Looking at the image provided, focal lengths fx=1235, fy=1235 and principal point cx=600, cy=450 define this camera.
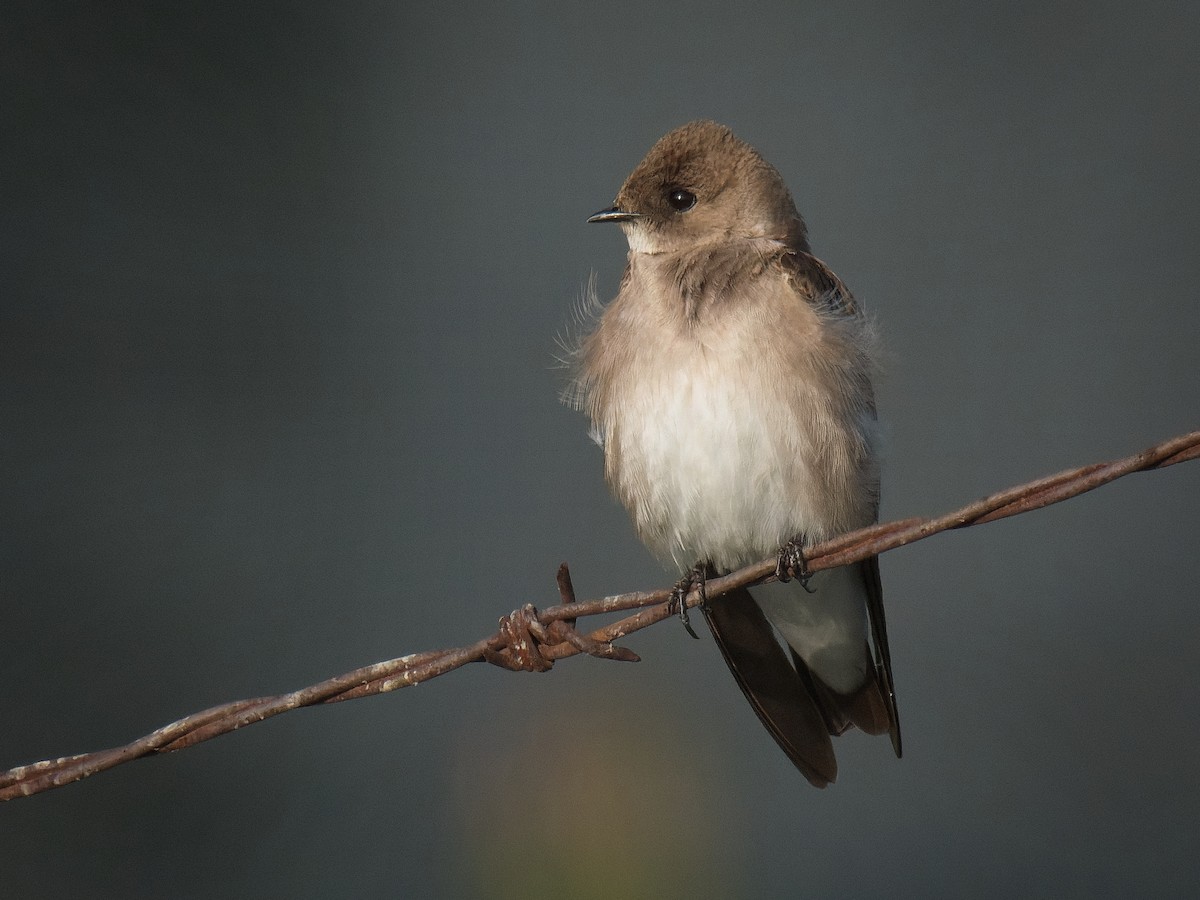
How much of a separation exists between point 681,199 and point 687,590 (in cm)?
62

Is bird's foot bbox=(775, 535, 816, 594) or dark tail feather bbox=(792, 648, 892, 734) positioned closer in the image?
bird's foot bbox=(775, 535, 816, 594)

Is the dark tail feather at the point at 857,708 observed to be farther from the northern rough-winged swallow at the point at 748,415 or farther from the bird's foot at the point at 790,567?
the bird's foot at the point at 790,567

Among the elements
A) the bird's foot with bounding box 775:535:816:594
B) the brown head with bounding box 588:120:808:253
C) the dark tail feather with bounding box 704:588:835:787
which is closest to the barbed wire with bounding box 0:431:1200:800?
Answer: the bird's foot with bounding box 775:535:816:594

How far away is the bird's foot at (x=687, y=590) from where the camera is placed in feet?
5.08

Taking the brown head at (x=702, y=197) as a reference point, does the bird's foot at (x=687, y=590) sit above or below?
below

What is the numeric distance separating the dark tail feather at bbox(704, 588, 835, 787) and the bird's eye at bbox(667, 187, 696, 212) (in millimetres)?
613

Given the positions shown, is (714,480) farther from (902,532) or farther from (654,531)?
(902,532)

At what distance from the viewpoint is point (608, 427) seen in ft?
5.93

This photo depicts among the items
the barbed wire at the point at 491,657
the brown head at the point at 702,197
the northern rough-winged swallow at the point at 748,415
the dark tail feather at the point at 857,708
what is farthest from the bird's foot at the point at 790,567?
the brown head at the point at 702,197

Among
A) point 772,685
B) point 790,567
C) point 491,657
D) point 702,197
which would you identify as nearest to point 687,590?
point 790,567

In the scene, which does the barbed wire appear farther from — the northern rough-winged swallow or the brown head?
the brown head

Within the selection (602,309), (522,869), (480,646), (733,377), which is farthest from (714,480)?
(522,869)

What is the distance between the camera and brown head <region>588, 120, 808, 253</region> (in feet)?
6.17

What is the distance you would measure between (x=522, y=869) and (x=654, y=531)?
1.25 m
